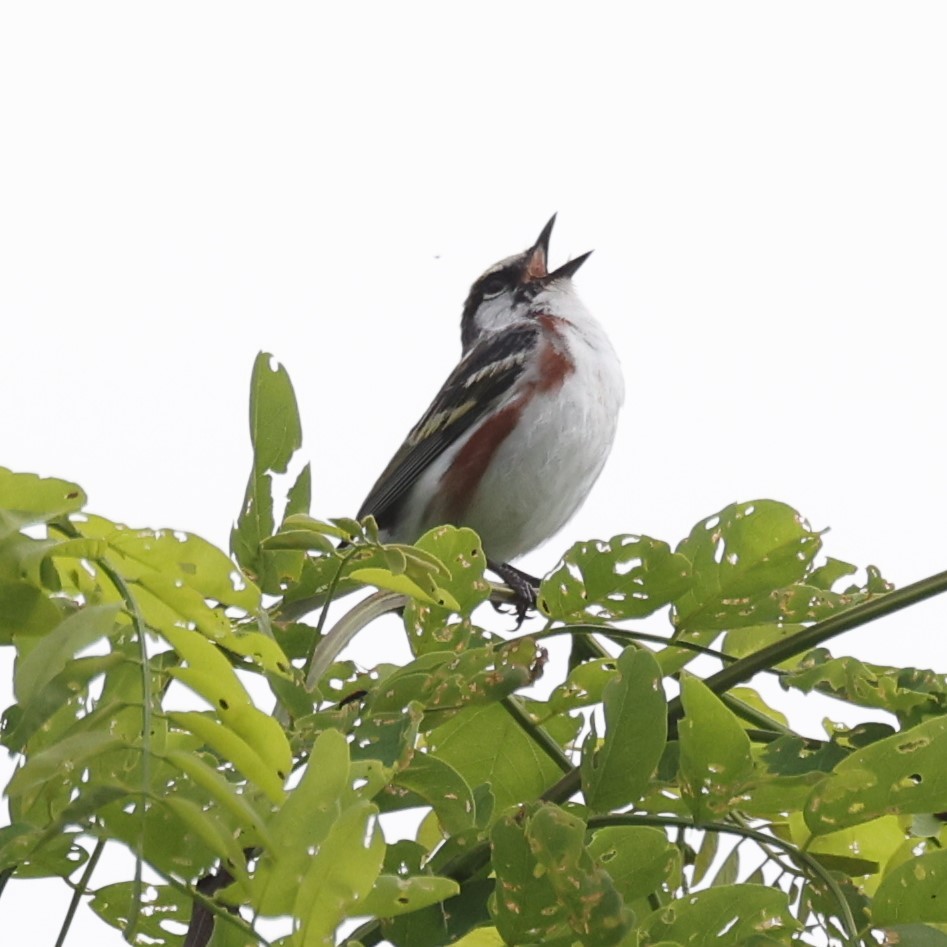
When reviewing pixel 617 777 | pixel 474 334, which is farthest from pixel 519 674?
pixel 474 334

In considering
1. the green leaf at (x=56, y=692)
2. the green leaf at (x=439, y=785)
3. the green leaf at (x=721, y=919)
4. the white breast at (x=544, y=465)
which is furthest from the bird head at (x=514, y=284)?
the green leaf at (x=56, y=692)

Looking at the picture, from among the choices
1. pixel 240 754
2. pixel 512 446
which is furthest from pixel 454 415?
pixel 240 754

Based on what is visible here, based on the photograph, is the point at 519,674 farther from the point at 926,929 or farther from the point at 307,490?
the point at 307,490

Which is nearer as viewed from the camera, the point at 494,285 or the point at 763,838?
the point at 763,838

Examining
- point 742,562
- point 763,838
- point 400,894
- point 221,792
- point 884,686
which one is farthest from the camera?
point 742,562

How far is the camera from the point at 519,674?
1.86 m

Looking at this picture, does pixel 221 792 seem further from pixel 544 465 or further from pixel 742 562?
pixel 544 465

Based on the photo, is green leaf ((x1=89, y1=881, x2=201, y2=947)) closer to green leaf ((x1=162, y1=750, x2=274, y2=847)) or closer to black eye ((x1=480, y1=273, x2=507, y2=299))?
green leaf ((x1=162, y1=750, x2=274, y2=847))

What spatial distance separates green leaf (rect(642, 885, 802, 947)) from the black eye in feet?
20.8

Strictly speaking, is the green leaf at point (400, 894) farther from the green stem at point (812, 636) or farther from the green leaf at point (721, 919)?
the green stem at point (812, 636)

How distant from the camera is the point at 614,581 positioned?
7.30 ft

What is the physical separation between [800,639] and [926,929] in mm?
374

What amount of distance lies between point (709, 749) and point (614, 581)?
0.52 metres

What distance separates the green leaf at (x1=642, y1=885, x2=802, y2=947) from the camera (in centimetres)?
170
